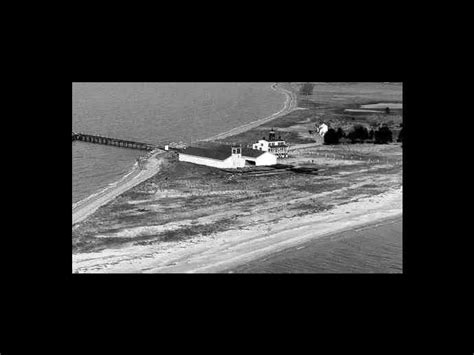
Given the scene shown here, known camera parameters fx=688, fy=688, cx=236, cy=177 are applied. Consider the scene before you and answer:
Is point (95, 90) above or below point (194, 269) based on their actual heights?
above

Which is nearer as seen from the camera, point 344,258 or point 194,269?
point 194,269

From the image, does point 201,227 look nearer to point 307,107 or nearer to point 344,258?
point 344,258

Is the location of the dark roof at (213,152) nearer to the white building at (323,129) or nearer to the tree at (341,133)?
the white building at (323,129)

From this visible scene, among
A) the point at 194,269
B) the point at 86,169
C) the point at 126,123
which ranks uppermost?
the point at 126,123

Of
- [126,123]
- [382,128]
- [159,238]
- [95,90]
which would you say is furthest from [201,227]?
[382,128]

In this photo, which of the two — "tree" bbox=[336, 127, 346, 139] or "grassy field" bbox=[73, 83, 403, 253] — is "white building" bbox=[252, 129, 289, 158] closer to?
"grassy field" bbox=[73, 83, 403, 253]

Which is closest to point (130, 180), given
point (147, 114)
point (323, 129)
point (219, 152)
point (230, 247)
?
point (219, 152)

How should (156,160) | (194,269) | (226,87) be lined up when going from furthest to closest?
1. (156,160)
2. (226,87)
3. (194,269)
